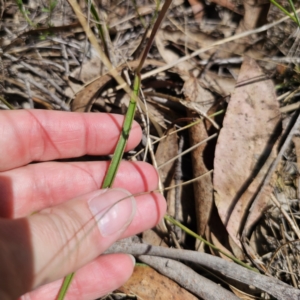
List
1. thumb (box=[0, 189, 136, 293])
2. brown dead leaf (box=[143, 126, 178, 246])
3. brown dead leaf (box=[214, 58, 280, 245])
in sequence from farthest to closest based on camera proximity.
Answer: brown dead leaf (box=[143, 126, 178, 246]) < brown dead leaf (box=[214, 58, 280, 245]) < thumb (box=[0, 189, 136, 293])

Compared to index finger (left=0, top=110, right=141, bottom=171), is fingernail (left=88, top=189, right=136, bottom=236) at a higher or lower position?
lower

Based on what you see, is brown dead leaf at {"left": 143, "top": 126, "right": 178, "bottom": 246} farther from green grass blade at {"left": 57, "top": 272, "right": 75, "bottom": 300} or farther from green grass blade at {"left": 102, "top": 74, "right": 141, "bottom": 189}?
green grass blade at {"left": 57, "top": 272, "right": 75, "bottom": 300}

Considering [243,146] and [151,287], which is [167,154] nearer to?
[243,146]

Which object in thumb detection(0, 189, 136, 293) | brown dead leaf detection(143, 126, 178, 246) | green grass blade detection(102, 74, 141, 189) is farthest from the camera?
brown dead leaf detection(143, 126, 178, 246)

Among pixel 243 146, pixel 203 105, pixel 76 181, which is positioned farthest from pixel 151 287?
pixel 203 105

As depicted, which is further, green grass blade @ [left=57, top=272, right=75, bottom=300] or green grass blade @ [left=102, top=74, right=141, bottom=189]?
green grass blade @ [left=102, top=74, right=141, bottom=189]

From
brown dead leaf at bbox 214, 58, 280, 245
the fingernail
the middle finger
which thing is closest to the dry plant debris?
brown dead leaf at bbox 214, 58, 280, 245

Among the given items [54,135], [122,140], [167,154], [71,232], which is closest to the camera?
[71,232]
